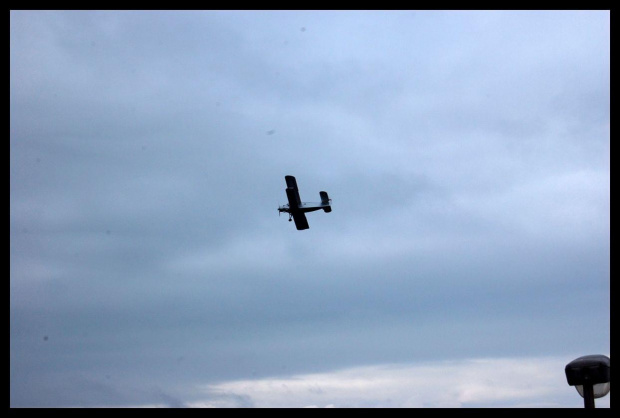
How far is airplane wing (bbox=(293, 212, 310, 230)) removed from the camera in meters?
62.1

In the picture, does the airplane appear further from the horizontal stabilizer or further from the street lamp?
the street lamp

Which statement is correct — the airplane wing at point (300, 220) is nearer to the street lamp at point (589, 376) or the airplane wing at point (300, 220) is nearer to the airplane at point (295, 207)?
the airplane at point (295, 207)

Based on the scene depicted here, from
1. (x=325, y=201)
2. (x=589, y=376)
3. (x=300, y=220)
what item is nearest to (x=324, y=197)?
(x=325, y=201)

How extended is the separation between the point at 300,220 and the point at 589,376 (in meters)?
45.8

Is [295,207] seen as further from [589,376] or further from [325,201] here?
[589,376]

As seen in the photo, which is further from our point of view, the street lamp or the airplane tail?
the airplane tail

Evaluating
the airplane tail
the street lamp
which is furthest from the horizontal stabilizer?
the street lamp

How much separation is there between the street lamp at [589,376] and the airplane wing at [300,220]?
149 ft

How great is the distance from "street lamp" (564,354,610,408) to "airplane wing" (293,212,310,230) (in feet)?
149

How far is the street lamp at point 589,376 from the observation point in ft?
56.5

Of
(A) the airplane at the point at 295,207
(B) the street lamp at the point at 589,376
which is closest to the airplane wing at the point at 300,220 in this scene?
(A) the airplane at the point at 295,207

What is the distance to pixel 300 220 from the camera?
2450 inches
